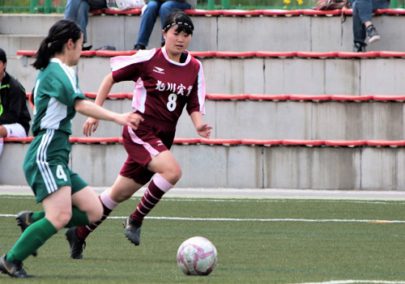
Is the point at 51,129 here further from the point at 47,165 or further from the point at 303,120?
the point at 303,120

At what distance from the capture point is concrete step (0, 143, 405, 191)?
720 inches

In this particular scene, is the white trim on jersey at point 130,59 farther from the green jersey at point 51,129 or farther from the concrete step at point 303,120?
the concrete step at point 303,120

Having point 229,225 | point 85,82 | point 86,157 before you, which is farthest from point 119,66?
point 85,82

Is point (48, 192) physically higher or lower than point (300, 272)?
higher

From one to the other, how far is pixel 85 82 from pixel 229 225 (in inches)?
274

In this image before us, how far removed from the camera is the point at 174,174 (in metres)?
11.7

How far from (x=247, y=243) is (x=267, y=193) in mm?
5630

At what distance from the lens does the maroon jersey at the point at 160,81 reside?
39.5 feet

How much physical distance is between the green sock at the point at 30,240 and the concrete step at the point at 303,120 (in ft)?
33.0

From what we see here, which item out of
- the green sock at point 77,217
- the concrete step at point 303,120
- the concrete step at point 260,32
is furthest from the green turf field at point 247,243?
the concrete step at point 260,32

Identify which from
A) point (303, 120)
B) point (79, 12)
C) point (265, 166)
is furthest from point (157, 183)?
point (79, 12)

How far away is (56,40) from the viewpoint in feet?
31.7

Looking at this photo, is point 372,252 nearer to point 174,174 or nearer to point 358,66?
point 174,174

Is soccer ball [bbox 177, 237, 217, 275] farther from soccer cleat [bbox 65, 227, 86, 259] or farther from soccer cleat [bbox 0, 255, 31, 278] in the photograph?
soccer cleat [bbox 65, 227, 86, 259]
